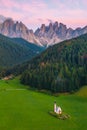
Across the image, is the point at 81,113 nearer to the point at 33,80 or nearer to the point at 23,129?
the point at 23,129

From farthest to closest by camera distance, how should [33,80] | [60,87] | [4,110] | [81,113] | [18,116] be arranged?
1. [33,80]
2. [60,87]
3. [81,113]
4. [4,110]
5. [18,116]

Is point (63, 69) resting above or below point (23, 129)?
Result: above

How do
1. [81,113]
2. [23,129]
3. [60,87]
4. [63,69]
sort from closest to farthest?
[23,129] → [81,113] → [60,87] → [63,69]

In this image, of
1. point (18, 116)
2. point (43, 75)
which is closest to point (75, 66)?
point (43, 75)

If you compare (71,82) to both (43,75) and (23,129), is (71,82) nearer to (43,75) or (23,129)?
(43,75)

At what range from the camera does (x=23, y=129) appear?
47844mm

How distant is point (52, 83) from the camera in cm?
14862

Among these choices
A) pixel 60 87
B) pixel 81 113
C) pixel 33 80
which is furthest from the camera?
pixel 33 80

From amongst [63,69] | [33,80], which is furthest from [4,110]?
[63,69]

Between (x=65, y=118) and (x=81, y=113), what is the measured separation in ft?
33.6

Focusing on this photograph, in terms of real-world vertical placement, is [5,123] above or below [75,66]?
below

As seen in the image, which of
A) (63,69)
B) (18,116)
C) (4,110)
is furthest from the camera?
(63,69)

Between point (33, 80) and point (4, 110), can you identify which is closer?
point (4, 110)

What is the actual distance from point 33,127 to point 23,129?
7.69ft
